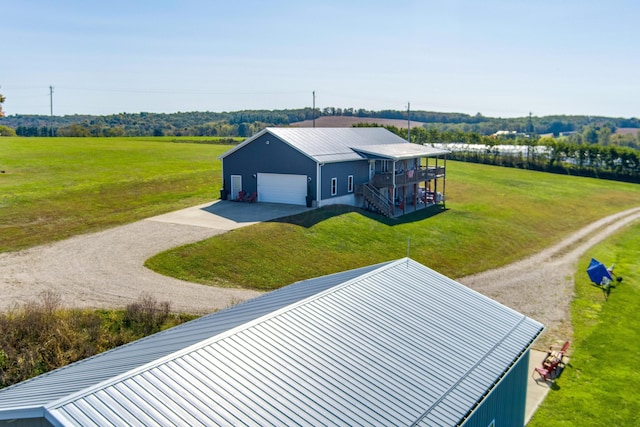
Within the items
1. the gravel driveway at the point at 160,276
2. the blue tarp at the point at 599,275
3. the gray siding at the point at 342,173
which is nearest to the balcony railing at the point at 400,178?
the gray siding at the point at 342,173

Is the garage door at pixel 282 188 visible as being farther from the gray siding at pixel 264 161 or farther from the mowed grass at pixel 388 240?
the mowed grass at pixel 388 240

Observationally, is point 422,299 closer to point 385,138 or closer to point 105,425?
point 105,425

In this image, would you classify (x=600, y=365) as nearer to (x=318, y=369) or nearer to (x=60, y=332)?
(x=318, y=369)

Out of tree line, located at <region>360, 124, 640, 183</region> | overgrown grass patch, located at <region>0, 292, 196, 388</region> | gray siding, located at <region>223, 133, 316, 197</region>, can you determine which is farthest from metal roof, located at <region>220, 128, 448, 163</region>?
tree line, located at <region>360, 124, 640, 183</region>

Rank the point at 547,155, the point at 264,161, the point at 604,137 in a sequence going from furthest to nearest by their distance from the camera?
the point at 604,137 < the point at 547,155 < the point at 264,161

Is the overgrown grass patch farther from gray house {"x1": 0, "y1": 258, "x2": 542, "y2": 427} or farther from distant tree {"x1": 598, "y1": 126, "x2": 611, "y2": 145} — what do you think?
distant tree {"x1": 598, "y1": 126, "x2": 611, "y2": 145}

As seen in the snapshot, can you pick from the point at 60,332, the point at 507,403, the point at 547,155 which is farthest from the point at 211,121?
the point at 507,403
